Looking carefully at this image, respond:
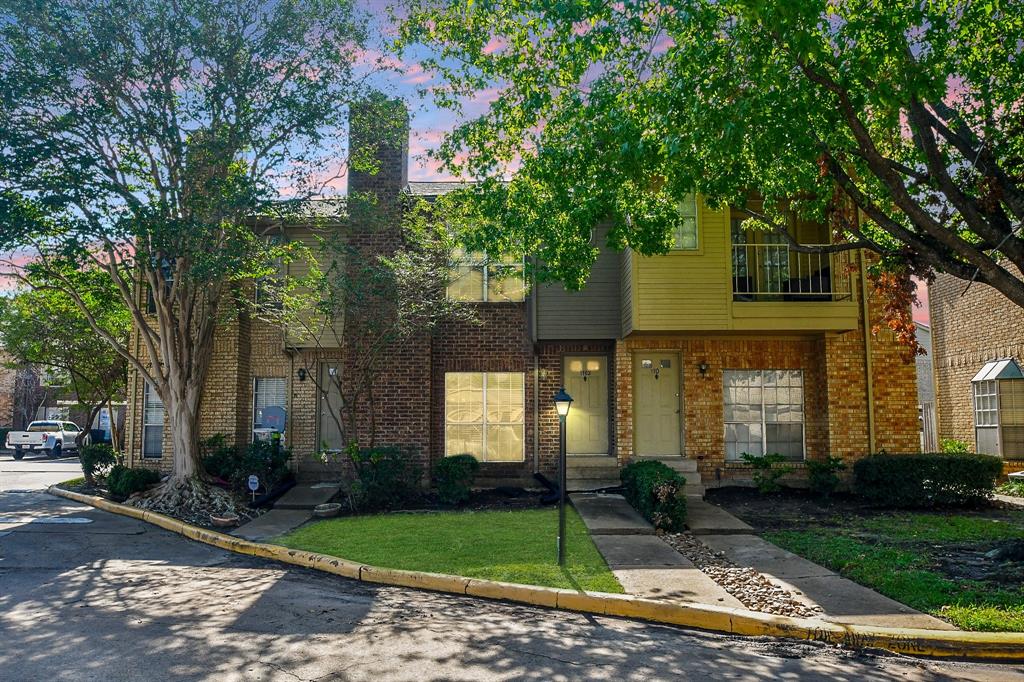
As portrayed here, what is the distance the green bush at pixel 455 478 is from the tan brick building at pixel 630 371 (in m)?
1.56

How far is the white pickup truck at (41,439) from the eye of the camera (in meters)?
28.7

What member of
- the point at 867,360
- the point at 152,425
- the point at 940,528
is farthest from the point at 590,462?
the point at 152,425

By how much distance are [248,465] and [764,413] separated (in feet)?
33.9

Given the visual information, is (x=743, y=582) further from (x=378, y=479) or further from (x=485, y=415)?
(x=485, y=415)

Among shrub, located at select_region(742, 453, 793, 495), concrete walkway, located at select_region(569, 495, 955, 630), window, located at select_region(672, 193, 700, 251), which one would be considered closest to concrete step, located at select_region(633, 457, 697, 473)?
shrub, located at select_region(742, 453, 793, 495)

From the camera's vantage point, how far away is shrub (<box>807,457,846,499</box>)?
12992 millimetres

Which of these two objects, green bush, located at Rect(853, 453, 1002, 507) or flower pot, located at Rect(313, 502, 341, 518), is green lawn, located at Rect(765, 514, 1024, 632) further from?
flower pot, located at Rect(313, 502, 341, 518)

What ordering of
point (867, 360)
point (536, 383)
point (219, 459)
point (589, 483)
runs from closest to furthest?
point (589, 483)
point (867, 360)
point (219, 459)
point (536, 383)

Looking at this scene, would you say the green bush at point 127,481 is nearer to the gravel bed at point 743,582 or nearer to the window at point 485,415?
the window at point 485,415

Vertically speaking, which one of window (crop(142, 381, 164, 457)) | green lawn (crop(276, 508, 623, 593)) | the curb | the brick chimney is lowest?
the curb

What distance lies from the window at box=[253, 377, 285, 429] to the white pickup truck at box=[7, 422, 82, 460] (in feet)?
58.8

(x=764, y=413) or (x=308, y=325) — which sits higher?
(x=308, y=325)

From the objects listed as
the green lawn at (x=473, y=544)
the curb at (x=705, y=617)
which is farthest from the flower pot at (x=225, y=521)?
the curb at (x=705, y=617)

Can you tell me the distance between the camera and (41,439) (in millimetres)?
29094
